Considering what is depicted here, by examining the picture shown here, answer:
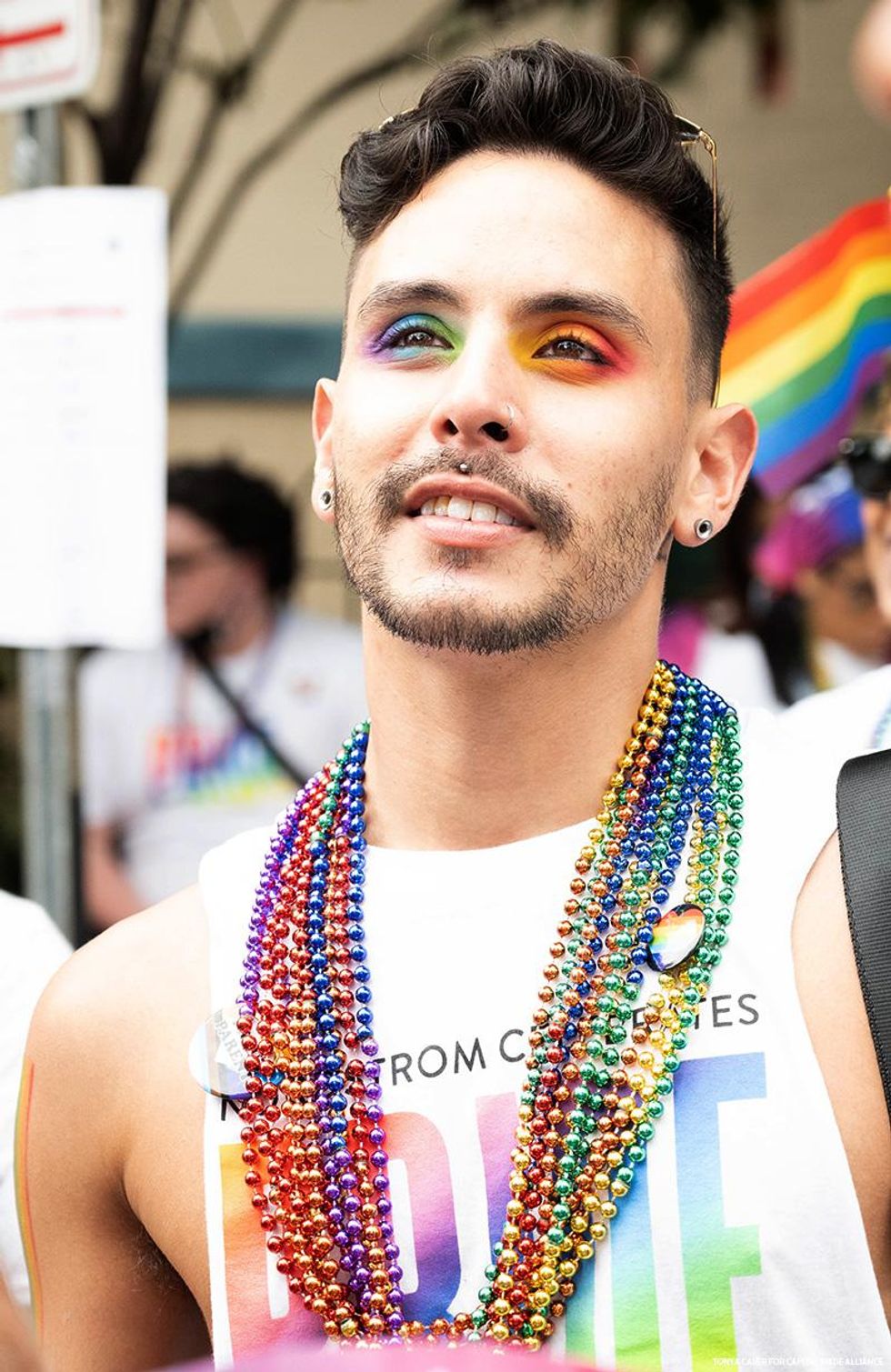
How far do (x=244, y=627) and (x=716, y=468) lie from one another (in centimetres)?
310

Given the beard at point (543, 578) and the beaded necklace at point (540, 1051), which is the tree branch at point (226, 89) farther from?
the beaded necklace at point (540, 1051)

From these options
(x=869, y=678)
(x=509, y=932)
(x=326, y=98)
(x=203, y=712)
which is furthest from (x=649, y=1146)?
(x=326, y=98)

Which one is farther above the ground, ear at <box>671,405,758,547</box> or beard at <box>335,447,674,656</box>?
ear at <box>671,405,758,547</box>

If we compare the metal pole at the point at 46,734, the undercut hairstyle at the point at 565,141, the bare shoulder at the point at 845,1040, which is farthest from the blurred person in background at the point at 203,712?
the bare shoulder at the point at 845,1040

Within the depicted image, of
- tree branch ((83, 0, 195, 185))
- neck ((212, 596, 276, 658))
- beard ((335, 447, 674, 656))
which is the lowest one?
beard ((335, 447, 674, 656))

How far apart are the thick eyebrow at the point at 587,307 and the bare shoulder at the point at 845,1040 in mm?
725

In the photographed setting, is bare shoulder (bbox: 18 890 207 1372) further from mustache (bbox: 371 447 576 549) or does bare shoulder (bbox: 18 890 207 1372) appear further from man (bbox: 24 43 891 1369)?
mustache (bbox: 371 447 576 549)

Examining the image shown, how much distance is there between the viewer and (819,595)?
184 inches

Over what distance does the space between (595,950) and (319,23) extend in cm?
494

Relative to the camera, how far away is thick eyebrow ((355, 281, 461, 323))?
2223 mm

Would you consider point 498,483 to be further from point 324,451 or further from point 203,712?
point 203,712

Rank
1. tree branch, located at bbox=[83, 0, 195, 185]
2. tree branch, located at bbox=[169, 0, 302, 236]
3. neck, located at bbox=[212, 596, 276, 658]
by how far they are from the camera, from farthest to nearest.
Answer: tree branch, located at bbox=[169, 0, 302, 236]
neck, located at bbox=[212, 596, 276, 658]
tree branch, located at bbox=[83, 0, 195, 185]

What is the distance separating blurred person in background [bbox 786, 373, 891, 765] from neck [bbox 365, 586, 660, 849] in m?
0.71

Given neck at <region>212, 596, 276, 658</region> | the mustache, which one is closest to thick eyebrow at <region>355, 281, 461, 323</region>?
the mustache
